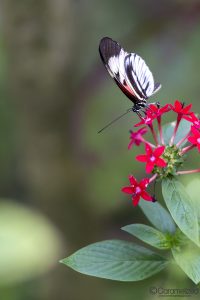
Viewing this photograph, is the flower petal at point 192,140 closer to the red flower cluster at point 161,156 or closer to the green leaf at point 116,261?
the red flower cluster at point 161,156

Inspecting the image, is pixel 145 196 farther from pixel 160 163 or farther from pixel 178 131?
pixel 178 131

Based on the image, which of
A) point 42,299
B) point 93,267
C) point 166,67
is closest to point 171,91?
point 166,67

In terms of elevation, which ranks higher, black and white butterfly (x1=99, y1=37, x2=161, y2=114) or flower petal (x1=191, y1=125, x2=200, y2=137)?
black and white butterfly (x1=99, y1=37, x2=161, y2=114)

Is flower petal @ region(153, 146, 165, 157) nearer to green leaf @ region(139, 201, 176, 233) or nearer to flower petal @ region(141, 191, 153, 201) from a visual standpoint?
flower petal @ region(141, 191, 153, 201)

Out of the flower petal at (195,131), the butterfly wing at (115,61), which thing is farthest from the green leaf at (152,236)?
the butterfly wing at (115,61)

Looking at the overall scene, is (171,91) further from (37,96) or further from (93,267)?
(93,267)

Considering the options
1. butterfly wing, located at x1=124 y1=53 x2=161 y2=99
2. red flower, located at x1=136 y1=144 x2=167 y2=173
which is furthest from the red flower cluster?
butterfly wing, located at x1=124 y1=53 x2=161 y2=99

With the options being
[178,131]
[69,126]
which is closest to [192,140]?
[178,131]
